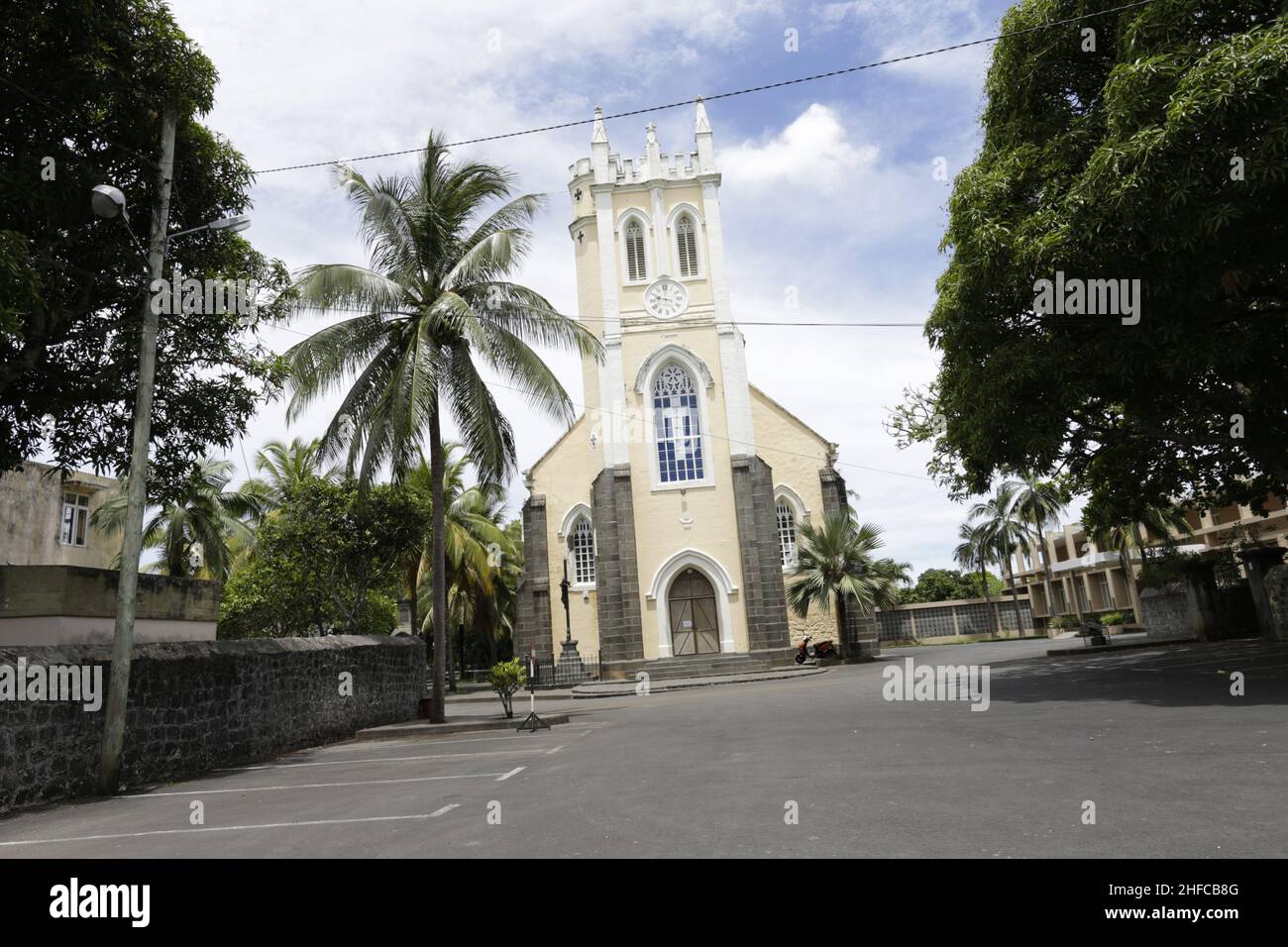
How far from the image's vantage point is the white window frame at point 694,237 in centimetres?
3228

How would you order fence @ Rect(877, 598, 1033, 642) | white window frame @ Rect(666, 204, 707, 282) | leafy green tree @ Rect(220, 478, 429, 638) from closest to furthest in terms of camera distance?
leafy green tree @ Rect(220, 478, 429, 638) → white window frame @ Rect(666, 204, 707, 282) → fence @ Rect(877, 598, 1033, 642)

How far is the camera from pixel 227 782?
970cm

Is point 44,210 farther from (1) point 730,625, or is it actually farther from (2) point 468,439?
(1) point 730,625

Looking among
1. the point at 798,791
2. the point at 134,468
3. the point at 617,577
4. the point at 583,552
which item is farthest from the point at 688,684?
the point at 798,791

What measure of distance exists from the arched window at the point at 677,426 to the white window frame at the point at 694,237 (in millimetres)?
3703

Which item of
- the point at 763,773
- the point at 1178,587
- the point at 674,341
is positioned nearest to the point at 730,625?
the point at 674,341

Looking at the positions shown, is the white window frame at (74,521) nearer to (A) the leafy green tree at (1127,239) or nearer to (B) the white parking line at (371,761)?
(B) the white parking line at (371,761)

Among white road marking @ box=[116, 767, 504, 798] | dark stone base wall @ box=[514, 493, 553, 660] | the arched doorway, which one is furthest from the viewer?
dark stone base wall @ box=[514, 493, 553, 660]

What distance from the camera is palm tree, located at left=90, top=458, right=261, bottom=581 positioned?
28016 millimetres

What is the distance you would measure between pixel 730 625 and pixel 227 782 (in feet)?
70.0

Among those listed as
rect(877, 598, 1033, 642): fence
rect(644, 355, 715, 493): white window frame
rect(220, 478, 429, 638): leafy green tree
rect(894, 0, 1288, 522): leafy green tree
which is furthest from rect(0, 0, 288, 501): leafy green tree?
rect(877, 598, 1033, 642): fence

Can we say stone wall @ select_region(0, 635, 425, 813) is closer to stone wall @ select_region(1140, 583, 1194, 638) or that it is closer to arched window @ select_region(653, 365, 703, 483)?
arched window @ select_region(653, 365, 703, 483)

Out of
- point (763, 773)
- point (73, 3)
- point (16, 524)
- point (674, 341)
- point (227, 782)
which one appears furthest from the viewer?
point (674, 341)

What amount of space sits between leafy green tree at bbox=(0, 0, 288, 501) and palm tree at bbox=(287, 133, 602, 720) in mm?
2895
